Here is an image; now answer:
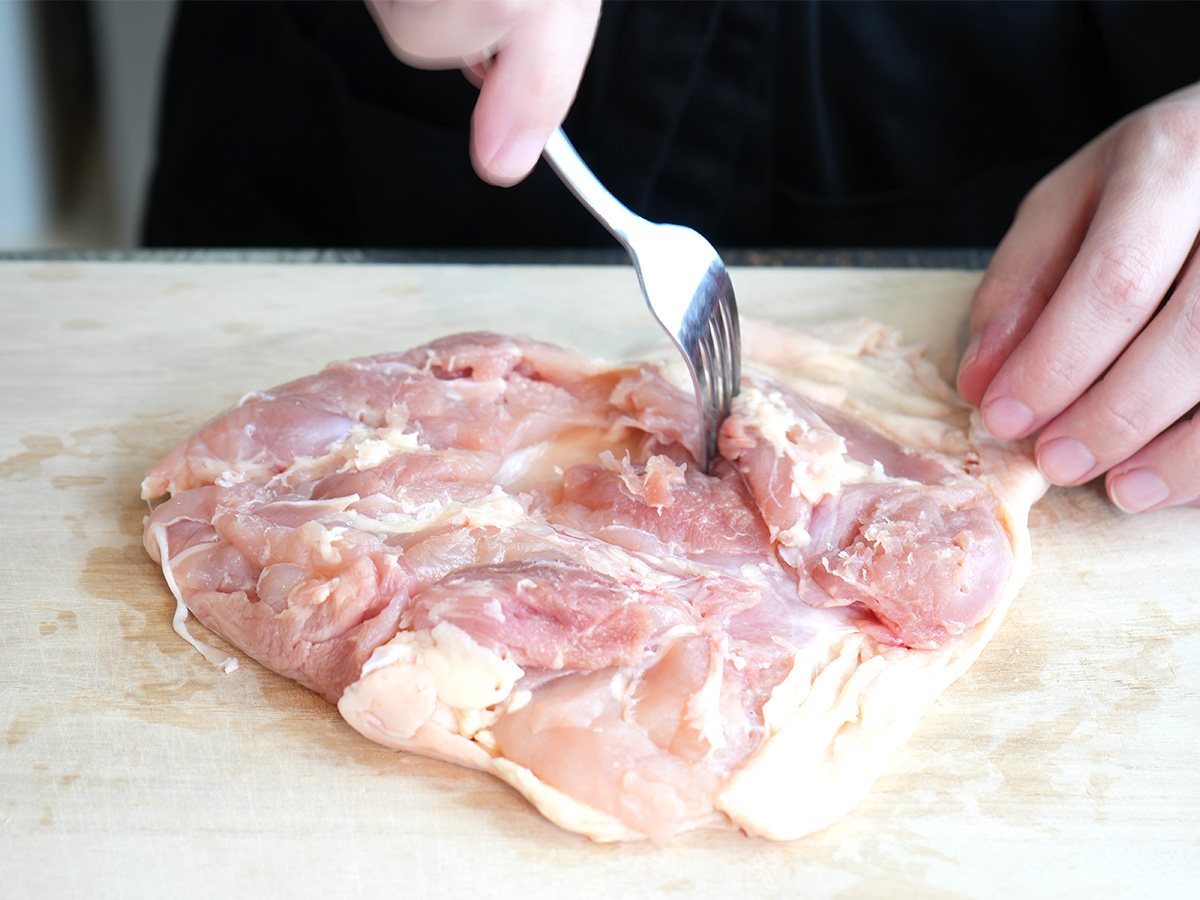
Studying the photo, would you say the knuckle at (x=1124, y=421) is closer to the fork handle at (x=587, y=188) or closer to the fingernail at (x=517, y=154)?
the fork handle at (x=587, y=188)

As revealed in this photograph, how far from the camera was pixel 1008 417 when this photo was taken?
238cm

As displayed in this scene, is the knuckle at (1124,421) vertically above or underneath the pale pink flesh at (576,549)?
above

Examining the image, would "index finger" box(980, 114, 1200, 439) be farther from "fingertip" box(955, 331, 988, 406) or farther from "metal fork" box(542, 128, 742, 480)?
"metal fork" box(542, 128, 742, 480)

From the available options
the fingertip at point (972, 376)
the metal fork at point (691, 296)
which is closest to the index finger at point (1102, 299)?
the fingertip at point (972, 376)

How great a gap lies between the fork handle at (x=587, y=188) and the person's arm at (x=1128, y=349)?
935 millimetres

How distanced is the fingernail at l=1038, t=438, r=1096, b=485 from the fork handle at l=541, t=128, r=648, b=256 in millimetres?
1057

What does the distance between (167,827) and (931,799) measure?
4.30 feet

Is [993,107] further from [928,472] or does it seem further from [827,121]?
[928,472]

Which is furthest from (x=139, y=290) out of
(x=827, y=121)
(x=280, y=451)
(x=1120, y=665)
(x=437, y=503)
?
(x=1120, y=665)

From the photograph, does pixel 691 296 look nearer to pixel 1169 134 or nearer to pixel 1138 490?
pixel 1138 490

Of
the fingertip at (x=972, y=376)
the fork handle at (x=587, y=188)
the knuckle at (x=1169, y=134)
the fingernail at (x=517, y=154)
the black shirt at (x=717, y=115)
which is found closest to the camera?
the fingernail at (x=517, y=154)

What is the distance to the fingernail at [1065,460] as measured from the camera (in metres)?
2.35

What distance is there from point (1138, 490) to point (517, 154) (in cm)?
159

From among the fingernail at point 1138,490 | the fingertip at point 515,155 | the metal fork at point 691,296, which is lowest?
the fingernail at point 1138,490
